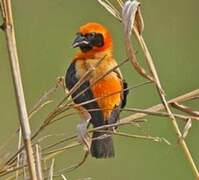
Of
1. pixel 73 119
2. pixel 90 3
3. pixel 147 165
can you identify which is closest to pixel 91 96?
pixel 73 119

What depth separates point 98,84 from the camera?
164 cm

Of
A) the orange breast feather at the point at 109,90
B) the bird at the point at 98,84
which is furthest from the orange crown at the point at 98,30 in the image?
the orange breast feather at the point at 109,90

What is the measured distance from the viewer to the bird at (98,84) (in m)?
1.60

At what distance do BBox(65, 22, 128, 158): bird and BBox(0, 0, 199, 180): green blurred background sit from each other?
0.80 m

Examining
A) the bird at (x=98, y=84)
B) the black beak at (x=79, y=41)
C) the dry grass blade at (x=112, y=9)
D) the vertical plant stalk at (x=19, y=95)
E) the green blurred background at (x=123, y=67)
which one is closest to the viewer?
the vertical plant stalk at (x=19, y=95)

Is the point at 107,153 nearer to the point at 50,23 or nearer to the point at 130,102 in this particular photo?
the point at 130,102

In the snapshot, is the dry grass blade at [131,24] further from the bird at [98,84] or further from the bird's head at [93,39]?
the bird's head at [93,39]

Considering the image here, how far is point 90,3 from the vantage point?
3158 millimetres

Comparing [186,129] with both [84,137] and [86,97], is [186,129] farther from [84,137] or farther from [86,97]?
[86,97]

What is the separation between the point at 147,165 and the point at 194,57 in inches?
18.9

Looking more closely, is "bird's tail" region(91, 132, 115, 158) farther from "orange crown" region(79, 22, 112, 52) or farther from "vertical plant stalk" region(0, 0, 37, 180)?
"vertical plant stalk" region(0, 0, 37, 180)

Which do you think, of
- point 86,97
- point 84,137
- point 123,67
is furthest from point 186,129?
point 123,67

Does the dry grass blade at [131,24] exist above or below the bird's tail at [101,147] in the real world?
above

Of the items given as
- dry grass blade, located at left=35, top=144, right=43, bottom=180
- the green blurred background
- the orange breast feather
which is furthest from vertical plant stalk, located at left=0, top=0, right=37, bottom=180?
the green blurred background
